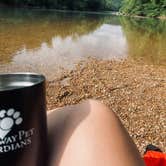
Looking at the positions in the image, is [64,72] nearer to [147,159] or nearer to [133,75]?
[133,75]

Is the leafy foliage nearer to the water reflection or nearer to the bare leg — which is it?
the water reflection

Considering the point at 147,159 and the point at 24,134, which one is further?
the point at 147,159

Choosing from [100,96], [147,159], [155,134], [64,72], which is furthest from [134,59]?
[147,159]

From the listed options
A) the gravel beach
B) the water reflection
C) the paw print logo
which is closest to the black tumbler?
the paw print logo

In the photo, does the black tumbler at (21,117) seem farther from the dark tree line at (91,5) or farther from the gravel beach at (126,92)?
the dark tree line at (91,5)

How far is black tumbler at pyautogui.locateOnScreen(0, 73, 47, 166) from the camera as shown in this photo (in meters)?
0.67

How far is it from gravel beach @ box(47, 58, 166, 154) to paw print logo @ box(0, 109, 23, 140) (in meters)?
3.28

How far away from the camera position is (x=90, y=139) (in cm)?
85

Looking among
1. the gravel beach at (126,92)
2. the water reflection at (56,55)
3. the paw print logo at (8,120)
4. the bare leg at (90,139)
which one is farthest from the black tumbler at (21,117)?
the water reflection at (56,55)

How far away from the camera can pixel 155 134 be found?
447 cm

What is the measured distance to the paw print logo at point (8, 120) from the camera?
2.19 feet

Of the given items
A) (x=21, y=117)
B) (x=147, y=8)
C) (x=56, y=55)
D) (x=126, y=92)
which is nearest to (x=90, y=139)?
(x=21, y=117)

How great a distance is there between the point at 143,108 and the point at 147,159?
159 inches

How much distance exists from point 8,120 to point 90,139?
0.76 ft
